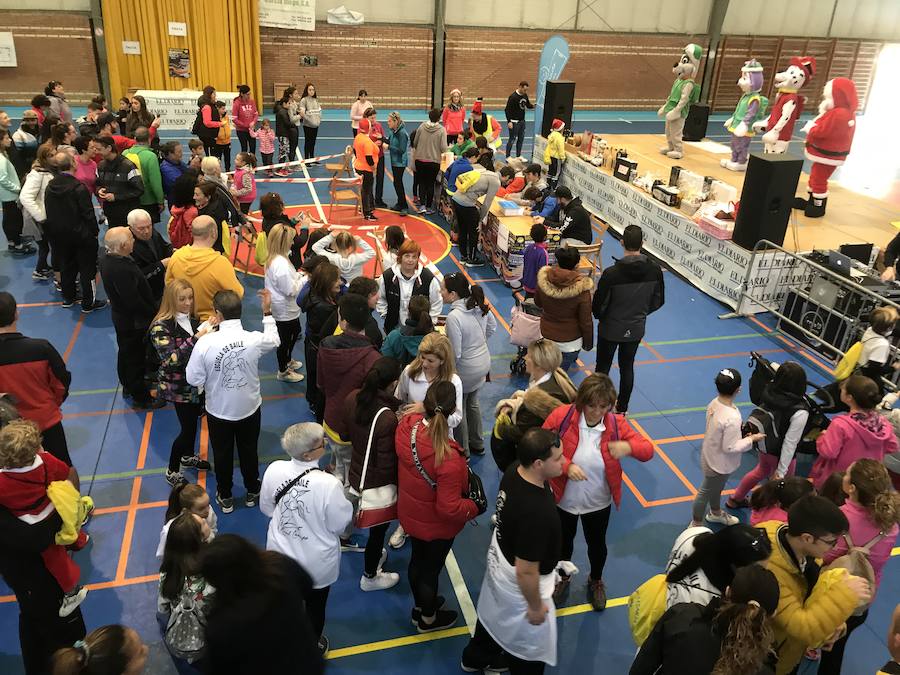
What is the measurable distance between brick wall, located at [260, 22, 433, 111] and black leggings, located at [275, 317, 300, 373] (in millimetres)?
15417

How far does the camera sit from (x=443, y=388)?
381 cm

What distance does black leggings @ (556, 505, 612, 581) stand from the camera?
442 centimetres

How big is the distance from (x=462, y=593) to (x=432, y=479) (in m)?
1.51

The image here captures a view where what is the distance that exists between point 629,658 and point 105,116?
34.9ft

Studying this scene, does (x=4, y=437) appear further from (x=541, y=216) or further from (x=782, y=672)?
(x=541, y=216)

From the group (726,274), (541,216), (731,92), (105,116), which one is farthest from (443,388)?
(731,92)

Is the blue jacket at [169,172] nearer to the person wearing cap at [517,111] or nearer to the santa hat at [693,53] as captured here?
the person wearing cap at [517,111]

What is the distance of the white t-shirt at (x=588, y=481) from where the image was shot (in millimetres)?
4086

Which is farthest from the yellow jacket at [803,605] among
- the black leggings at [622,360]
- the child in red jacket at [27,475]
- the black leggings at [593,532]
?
the child in red jacket at [27,475]

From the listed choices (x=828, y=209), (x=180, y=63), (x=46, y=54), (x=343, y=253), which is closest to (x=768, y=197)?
(x=828, y=209)

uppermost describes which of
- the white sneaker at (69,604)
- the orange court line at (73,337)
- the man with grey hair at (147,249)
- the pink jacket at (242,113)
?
the pink jacket at (242,113)

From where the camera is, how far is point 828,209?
1191cm

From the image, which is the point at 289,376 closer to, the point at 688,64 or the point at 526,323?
the point at 526,323

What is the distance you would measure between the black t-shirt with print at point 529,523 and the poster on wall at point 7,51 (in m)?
20.8
